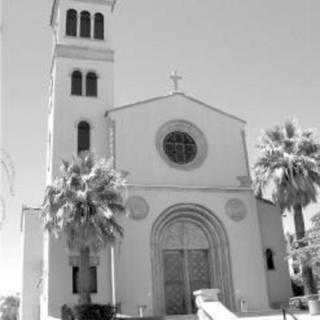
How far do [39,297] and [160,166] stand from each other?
12.4 meters

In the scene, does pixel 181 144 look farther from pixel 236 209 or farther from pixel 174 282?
pixel 174 282

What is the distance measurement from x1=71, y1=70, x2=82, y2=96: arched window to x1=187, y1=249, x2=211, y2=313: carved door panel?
12.1 metres

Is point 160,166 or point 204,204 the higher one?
point 160,166

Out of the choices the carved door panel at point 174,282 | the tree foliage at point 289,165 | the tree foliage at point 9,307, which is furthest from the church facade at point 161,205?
the tree foliage at point 9,307

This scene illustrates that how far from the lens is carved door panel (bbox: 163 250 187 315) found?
2761 cm

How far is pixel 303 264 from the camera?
23.3 meters

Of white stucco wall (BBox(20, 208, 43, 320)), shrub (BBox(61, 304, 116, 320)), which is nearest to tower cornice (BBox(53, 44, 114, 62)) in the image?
white stucco wall (BBox(20, 208, 43, 320))

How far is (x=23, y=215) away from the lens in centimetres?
3428

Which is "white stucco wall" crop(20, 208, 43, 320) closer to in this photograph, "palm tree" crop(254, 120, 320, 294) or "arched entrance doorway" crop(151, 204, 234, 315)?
"arched entrance doorway" crop(151, 204, 234, 315)

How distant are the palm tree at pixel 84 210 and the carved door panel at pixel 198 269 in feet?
20.4

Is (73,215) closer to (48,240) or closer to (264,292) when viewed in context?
(48,240)

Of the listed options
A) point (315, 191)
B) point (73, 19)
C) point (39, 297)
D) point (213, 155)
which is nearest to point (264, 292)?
point (315, 191)

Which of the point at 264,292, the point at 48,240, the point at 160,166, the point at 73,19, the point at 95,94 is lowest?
the point at 264,292

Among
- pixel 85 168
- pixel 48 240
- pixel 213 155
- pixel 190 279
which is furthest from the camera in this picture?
pixel 213 155
